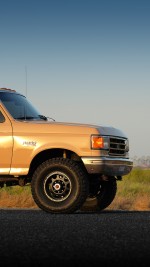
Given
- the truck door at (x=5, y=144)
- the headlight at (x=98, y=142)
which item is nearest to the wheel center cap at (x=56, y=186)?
the headlight at (x=98, y=142)

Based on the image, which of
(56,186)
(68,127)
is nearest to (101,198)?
(56,186)

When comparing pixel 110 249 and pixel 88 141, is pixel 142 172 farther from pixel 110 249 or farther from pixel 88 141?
pixel 110 249

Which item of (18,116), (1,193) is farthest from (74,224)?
(1,193)

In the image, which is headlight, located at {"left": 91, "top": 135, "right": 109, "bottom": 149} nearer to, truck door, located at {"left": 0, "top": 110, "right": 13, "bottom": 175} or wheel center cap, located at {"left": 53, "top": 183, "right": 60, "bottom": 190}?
wheel center cap, located at {"left": 53, "top": 183, "right": 60, "bottom": 190}

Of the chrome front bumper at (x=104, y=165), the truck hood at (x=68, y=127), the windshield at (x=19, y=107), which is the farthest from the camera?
the windshield at (x=19, y=107)

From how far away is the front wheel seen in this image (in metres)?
10.6

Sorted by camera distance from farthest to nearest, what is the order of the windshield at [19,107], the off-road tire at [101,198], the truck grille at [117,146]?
the off-road tire at [101,198] < the windshield at [19,107] < the truck grille at [117,146]

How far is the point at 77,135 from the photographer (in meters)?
→ 10.9

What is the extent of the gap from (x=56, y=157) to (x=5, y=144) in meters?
0.86

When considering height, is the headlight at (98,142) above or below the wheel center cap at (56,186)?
above

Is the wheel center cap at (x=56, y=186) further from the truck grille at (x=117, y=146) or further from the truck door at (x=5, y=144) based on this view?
the truck grille at (x=117, y=146)

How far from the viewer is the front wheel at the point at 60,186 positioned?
1056 centimetres

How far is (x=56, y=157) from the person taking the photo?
11.2 m

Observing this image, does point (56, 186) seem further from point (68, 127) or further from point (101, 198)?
Answer: point (101, 198)
